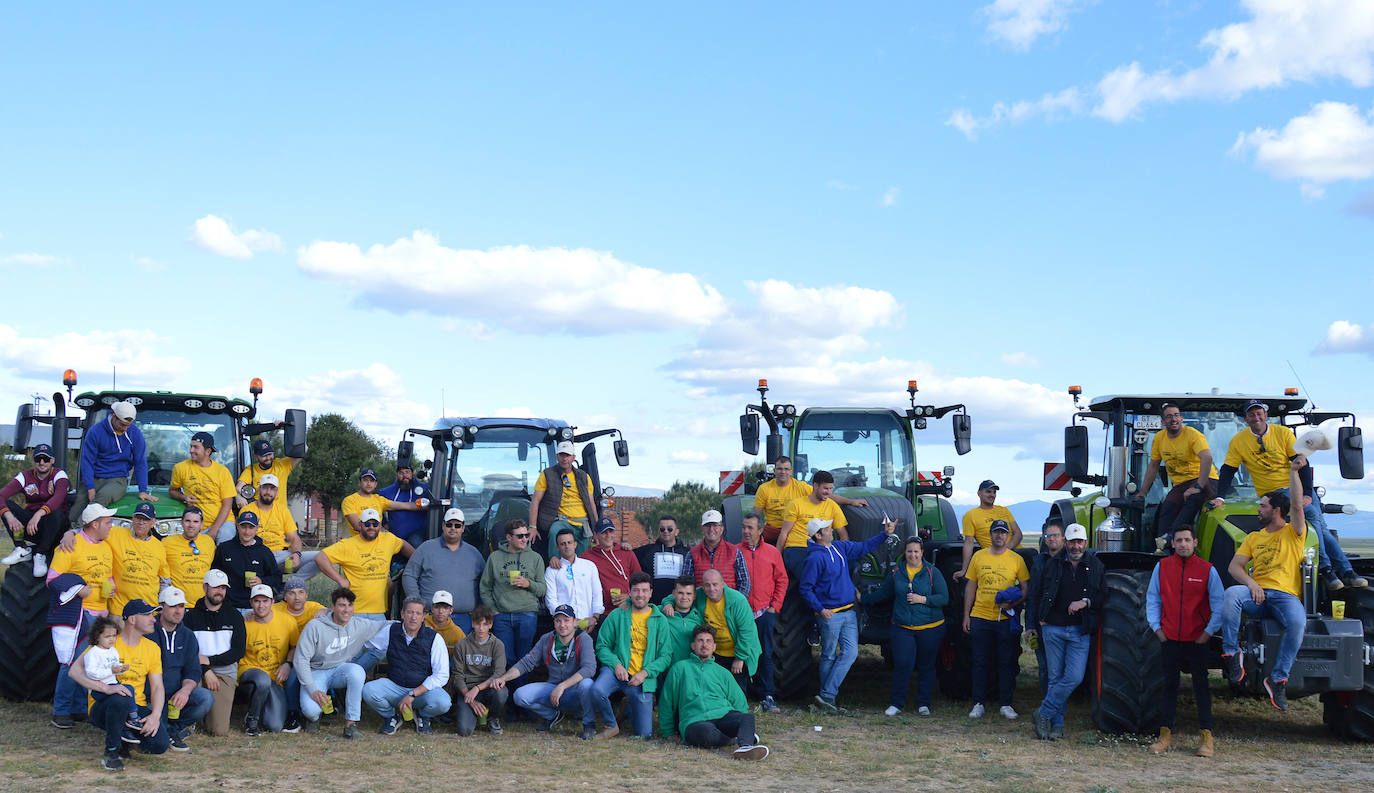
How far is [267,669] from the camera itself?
9.37 m

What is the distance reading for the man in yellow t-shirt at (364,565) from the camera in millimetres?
9984

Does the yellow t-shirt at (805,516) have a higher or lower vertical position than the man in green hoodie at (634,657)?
higher

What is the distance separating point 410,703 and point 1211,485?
6.35 metres

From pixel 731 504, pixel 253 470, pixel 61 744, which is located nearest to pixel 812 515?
pixel 731 504

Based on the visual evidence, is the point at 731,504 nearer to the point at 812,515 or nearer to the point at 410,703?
the point at 812,515

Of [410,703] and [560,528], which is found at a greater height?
[560,528]

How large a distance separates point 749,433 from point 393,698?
4.89 meters

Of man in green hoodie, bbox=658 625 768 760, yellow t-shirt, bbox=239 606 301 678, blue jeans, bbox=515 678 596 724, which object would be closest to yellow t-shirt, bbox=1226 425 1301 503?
man in green hoodie, bbox=658 625 768 760

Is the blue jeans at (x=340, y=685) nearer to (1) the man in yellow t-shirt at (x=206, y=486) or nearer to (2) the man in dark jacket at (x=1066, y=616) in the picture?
(1) the man in yellow t-shirt at (x=206, y=486)

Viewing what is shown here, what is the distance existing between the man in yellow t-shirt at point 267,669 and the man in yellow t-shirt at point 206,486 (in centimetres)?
121

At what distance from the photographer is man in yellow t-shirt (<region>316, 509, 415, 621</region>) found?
9.98 m

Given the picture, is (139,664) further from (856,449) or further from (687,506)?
(687,506)

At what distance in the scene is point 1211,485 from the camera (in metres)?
9.56

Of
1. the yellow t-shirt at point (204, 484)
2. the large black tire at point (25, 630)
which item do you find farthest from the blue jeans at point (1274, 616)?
the large black tire at point (25, 630)
